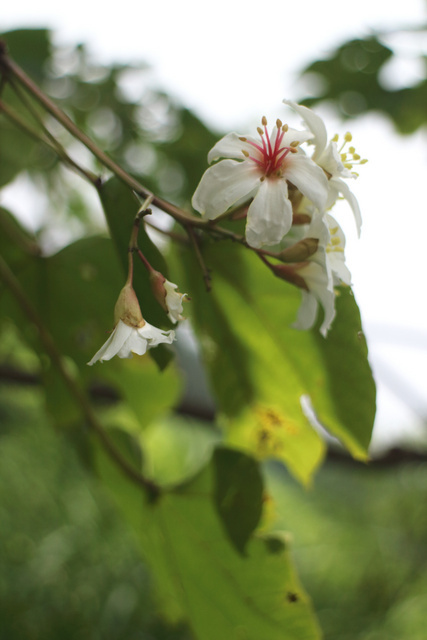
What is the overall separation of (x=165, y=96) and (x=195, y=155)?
0.25 metres

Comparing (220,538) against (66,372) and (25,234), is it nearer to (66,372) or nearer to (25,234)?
(66,372)

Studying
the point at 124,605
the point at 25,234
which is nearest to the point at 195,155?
the point at 25,234

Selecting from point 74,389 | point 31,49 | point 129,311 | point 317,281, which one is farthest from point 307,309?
point 31,49

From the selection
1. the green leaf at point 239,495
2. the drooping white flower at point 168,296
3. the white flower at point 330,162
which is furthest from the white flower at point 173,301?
the green leaf at point 239,495

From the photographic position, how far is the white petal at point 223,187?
31 cm

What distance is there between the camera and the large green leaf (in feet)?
1.45

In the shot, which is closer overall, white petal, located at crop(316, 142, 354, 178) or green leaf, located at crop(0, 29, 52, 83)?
white petal, located at crop(316, 142, 354, 178)

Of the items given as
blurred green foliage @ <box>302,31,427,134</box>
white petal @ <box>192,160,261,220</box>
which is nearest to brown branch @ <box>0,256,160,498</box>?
white petal @ <box>192,160,261,220</box>

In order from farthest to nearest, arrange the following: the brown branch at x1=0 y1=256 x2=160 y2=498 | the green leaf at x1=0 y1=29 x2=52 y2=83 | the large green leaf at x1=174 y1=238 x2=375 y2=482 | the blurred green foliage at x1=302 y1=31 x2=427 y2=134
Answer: the blurred green foliage at x1=302 y1=31 x2=427 y2=134 < the green leaf at x1=0 y1=29 x2=52 y2=83 < the brown branch at x1=0 y1=256 x2=160 y2=498 < the large green leaf at x1=174 y1=238 x2=375 y2=482

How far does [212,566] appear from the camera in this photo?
57 centimetres

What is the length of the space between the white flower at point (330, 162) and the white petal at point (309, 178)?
20 mm

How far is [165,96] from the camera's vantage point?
4.10ft

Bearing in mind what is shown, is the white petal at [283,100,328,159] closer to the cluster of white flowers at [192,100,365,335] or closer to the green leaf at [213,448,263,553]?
the cluster of white flowers at [192,100,365,335]

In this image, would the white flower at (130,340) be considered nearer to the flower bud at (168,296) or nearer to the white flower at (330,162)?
the flower bud at (168,296)
